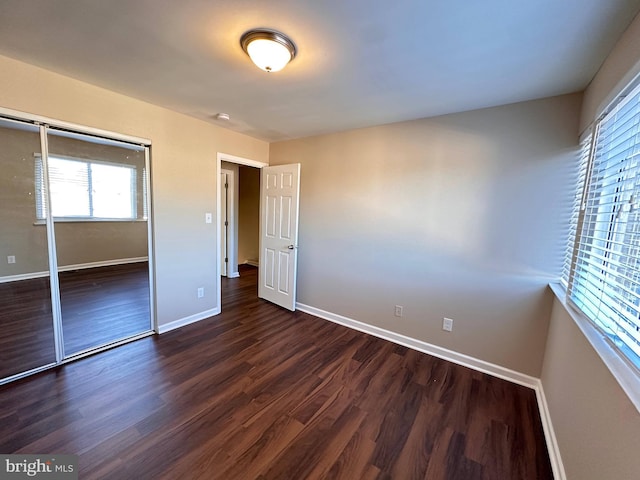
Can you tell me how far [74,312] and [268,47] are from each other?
10.4 ft

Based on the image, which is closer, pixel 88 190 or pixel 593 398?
pixel 593 398

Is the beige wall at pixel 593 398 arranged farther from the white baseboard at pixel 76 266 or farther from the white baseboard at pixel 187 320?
the white baseboard at pixel 76 266

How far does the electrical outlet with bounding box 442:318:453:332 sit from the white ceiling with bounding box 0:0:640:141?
2019mm

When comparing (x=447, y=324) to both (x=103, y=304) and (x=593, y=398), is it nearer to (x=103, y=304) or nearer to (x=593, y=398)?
(x=593, y=398)

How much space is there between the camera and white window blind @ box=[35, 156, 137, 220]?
220 cm

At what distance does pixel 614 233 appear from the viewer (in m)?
1.35

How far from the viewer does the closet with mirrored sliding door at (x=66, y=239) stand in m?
2.12

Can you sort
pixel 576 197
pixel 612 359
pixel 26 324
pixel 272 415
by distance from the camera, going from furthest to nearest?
pixel 26 324
pixel 576 197
pixel 272 415
pixel 612 359

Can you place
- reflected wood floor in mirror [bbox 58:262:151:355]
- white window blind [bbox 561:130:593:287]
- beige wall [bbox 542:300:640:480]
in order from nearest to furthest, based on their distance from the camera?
beige wall [bbox 542:300:640:480]
white window blind [bbox 561:130:593:287]
reflected wood floor in mirror [bbox 58:262:151:355]

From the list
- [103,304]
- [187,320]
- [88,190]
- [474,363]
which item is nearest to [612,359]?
[474,363]

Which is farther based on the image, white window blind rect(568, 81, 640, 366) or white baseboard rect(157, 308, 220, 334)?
white baseboard rect(157, 308, 220, 334)

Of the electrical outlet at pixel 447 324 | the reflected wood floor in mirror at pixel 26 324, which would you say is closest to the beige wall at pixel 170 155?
the reflected wood floor in mirror at pixel 26 324

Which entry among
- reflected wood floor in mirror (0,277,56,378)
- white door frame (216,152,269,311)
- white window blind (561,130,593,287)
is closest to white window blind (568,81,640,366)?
white window blind (561,130,593,287)

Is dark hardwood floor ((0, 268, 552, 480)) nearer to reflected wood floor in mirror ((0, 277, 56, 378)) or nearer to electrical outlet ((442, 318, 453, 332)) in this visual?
reflected wood floor in mirror ((0, 277, 56, 378))
